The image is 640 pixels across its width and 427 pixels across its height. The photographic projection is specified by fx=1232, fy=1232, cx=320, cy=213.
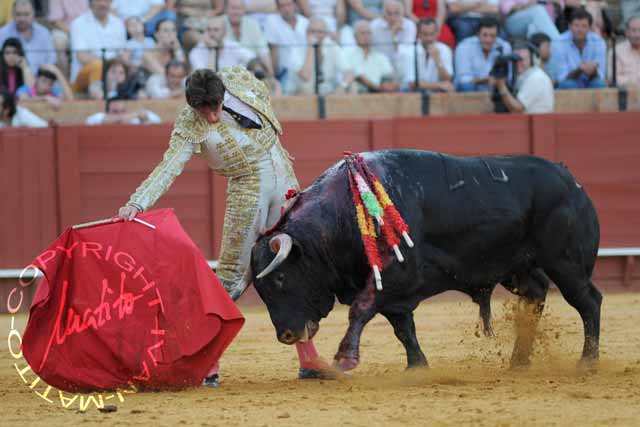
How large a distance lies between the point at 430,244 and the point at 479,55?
498cm

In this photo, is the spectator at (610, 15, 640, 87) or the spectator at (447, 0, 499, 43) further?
the spectator at (447, 0, 499, 43)

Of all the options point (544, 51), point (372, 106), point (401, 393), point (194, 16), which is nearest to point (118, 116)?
point (194, 16)

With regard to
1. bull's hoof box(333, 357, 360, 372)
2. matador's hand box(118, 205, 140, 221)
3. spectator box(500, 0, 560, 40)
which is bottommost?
bull's hoof box(333, 357, 360, 372)

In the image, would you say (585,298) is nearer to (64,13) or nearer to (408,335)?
(408,335)

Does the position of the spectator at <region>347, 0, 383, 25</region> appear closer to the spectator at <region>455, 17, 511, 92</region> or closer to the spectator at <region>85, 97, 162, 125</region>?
the spectator at <region>455, 17, 511, 92</region>

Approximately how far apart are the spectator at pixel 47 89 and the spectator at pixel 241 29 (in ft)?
4.62

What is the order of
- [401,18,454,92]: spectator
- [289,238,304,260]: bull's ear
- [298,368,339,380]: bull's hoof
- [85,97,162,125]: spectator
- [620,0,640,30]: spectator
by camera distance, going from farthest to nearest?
1. [620,0,640,30]: spectator
2. [401,18,454,92]: spectator
3. [85,97,162,125]: spectator
4. [298,368,339,380]: bull's hoof
5. [289,238,304,260]: bull's ear

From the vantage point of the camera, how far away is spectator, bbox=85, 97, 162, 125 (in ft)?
31.9

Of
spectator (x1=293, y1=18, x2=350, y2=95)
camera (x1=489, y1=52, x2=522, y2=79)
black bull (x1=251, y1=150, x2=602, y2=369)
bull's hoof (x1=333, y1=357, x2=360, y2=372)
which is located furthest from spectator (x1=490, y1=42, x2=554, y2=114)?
bull's hoof (x1=333, y1=357, x2=360, y2=372)

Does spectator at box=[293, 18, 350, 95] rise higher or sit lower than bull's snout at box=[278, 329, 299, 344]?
higher

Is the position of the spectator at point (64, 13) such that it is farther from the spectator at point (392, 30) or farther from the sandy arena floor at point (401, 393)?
the sandy arena floor at point (401, 393)

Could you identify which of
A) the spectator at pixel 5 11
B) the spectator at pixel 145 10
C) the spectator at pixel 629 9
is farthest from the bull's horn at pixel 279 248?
the spectator at pixel 629 9

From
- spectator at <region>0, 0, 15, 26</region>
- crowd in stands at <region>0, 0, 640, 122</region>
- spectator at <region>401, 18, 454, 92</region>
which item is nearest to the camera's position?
crowd in stands at <region>0, 0, 640, 122</region>

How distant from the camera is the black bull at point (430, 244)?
5344 mm
